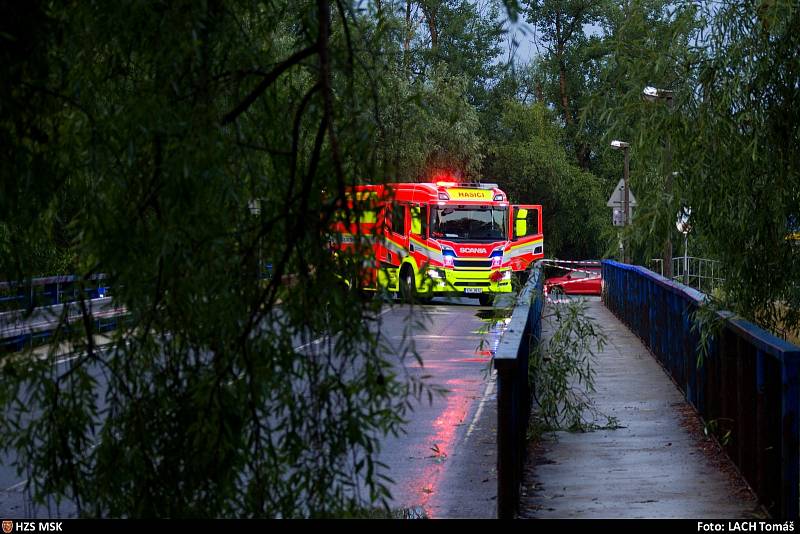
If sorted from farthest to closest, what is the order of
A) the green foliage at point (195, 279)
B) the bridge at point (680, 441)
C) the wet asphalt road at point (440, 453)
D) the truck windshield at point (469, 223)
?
the truck windshield at point (469, 223)
the wet asphalt road at point (440, 453)
the bridge at point (680, 441)
the green foliage at point (195, 279)

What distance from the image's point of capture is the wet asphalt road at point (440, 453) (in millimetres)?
8824

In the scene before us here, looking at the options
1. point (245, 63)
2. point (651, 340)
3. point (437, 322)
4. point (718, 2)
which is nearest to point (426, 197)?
point (437, 322)

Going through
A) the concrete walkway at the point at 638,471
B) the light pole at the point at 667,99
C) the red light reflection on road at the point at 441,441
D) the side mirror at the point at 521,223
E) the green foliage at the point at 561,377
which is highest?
the light pole at the point at 667,99

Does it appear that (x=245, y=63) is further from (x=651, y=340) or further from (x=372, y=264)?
(x=651, y=340)

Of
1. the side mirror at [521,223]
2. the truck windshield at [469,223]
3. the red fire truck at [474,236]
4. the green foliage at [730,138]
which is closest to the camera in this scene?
the green foliage at [730,138]

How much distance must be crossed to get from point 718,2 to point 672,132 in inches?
49.2

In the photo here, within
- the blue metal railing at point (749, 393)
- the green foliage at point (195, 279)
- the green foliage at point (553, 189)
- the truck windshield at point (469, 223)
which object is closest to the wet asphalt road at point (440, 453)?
the green foliage at point (195, 279)

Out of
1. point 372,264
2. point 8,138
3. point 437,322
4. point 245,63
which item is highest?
point 245,63

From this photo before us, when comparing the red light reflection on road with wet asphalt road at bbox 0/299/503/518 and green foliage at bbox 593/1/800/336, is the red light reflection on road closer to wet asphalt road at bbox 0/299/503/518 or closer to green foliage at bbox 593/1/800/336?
wet asphalt road at bbox 0/299/503/518

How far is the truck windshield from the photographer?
36938 mm

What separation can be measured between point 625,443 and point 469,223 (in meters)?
25.7

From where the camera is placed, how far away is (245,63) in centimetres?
580

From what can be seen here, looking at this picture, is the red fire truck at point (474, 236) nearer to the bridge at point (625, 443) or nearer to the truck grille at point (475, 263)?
the truck grille at point (475, 263)

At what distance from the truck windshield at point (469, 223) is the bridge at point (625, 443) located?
19.8 meters
